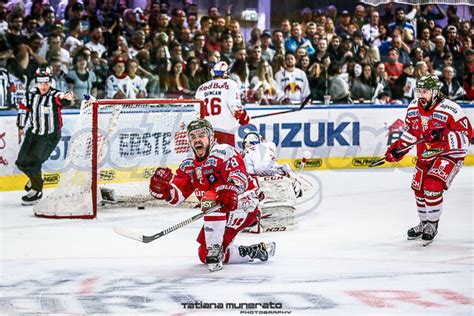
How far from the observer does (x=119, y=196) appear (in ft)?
30.7

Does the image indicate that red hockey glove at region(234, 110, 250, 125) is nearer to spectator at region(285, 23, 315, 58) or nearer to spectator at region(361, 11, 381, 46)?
spectator at region(285, 23, 315, 58)

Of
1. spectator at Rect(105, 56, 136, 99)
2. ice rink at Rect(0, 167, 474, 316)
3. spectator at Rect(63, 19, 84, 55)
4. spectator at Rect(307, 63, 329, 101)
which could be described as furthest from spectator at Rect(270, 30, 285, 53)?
ice rink at Rect(0, 167, 474, 316)

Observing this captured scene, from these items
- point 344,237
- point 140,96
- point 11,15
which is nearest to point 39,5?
point 11,15

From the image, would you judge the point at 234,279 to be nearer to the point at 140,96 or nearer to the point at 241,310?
the point at 241,310

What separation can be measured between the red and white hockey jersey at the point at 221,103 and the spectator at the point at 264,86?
256 centimetres

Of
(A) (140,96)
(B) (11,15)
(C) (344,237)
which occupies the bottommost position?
(C) (344,237)

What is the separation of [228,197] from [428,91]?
2146 mm

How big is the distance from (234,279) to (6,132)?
4.96 metres

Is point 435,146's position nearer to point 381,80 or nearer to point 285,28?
point 285,28

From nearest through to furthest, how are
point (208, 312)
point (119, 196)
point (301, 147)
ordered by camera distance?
point (208, 312) → point (119, 196) → point (301, 147)

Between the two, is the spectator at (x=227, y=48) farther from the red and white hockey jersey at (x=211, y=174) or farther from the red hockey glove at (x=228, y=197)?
the red hockey glove at (x=228, y=197)

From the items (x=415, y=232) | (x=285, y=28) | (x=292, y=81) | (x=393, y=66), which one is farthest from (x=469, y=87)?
(x=415, y=232)

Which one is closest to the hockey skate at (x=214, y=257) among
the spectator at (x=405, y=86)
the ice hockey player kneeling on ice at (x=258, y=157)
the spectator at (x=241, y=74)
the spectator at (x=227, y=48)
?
the ice hockey player kneeling on ice at (x=258, y=157)

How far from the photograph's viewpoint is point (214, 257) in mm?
6078
